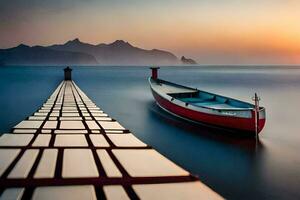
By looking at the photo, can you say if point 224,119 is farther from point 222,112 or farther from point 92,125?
point 92,125

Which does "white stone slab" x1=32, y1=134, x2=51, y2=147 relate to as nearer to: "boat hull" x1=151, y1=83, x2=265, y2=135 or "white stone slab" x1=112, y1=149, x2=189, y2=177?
"white stone slab" x1=112, y1=149, x2=189, y2=177

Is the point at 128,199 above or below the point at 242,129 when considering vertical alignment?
above

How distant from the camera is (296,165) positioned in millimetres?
10273

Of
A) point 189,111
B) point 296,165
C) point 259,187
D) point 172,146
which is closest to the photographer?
point 259,187

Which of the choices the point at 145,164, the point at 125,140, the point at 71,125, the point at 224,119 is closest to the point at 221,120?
the point at 224,119

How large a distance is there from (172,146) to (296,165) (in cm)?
473

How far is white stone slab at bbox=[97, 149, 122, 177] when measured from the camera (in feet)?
15.8

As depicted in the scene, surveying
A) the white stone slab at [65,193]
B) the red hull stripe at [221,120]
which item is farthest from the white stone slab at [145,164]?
the red hull stripe at [221,120]

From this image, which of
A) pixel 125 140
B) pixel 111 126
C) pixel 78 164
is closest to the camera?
pixel 78 164

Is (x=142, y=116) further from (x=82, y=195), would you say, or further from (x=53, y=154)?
(x=82, y=195)

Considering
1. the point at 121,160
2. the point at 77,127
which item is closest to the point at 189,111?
the point at 77,127

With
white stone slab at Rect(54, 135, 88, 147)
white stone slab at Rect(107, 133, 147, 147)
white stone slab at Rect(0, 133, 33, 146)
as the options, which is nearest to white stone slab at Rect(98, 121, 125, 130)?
white stone slab at Rect(107, 133, 147, 147)

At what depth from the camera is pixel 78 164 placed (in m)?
5.26

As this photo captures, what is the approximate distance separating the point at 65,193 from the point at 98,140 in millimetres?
3509
